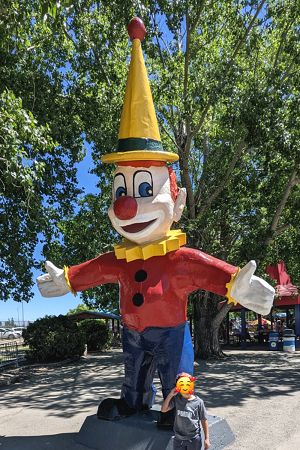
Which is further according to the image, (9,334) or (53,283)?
(9,334)

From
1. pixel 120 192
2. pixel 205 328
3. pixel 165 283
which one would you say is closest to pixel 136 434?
pixel 165 283

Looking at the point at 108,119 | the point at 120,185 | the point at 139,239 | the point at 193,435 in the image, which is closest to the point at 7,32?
the point at 108,119

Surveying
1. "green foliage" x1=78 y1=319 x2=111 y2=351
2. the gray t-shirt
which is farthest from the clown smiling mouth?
"green foliage" x1=78 y1=319 x2=111 y2=351

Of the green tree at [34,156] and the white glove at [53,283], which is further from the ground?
the green tree at [34,156]

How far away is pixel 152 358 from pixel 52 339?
8.43 m

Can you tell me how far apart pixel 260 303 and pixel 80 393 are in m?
5.18

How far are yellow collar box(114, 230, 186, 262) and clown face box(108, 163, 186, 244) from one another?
9 cm

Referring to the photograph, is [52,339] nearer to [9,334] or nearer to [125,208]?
[125,208]

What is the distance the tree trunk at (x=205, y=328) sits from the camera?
1258cm

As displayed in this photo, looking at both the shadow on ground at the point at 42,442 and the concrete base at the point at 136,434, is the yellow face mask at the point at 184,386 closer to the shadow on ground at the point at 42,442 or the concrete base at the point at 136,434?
the concrete base at the point at 136,434

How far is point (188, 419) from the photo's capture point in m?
3.08

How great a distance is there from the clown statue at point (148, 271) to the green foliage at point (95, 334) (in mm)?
12989

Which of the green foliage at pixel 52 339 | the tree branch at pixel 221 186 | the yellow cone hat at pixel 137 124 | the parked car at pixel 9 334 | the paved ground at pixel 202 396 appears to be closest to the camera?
the yellow cone hat at pixel 137 124

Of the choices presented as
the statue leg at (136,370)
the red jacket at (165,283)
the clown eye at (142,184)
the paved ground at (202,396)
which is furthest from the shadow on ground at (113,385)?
the clown eye at (142,184)
